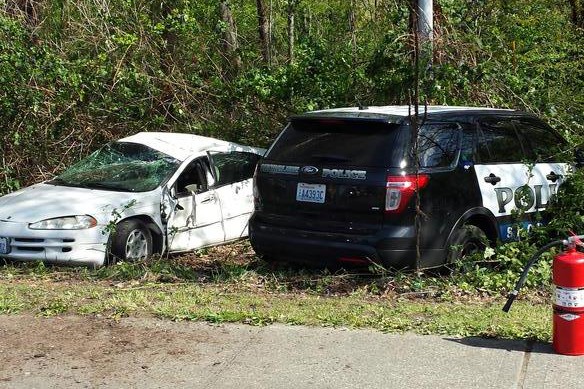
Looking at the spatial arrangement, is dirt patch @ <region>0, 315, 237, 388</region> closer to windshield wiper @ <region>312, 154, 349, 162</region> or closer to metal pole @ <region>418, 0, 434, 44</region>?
windshield wiper @ <region>312, 154, 349, 162</region>

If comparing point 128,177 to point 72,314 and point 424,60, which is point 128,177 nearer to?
point 72,314

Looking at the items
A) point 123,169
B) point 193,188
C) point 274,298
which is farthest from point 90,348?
point 123,169

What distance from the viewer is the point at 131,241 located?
885 cm

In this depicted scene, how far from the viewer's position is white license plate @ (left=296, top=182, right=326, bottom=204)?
7.32 meters

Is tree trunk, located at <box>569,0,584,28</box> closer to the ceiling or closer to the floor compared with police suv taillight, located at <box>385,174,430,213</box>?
closer to the ceiling

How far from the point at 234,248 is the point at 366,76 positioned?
3.67m

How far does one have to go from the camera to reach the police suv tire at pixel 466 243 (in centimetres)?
746

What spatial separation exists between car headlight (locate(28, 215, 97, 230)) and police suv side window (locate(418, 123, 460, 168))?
3.61 metres

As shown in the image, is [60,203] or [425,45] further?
[425,45]

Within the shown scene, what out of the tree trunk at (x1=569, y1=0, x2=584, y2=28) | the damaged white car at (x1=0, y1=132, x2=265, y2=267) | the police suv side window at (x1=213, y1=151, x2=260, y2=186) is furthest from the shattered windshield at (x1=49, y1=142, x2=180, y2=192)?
the tree trunk at (x1=569, y1=0, x2=584, y2=28)

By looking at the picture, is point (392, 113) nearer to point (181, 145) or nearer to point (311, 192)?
point (311, 192)

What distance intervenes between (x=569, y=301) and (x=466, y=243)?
98.0 inches

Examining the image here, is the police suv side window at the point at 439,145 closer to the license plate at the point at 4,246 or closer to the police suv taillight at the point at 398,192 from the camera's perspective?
the police suv taillight at the point at 398,192

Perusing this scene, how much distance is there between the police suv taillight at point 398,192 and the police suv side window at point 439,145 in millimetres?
325
